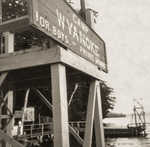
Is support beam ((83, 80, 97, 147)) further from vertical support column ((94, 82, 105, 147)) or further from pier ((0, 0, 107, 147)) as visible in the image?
vertical support column ((94, 82, 105, 147))

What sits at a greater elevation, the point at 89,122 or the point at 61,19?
the point at 61,19

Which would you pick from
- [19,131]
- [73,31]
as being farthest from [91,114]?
[19,131]

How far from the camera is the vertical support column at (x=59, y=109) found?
347 cm

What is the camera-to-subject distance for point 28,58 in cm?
399

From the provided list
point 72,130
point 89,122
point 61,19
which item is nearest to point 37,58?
point 61,19

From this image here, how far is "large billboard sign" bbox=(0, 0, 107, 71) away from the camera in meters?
3.31

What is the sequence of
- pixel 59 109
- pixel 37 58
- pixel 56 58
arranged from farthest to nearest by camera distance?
1. pixel 37 58
2. pixel 56 58
3. pixel 59 109

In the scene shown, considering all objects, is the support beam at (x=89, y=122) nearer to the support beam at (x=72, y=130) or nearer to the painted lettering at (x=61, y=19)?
the support beam at (x=72, y=130)

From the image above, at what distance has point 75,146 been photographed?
19391 millimetres

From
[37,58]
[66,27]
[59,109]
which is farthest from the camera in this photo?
[66,27]

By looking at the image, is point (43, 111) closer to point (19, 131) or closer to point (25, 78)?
point (19, 131)

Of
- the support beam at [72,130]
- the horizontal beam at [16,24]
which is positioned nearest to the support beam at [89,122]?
the support beam at [72,130]

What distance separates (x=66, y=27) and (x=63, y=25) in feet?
0.36

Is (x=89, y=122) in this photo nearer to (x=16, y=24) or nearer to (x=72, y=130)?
(x=72, y=130)
